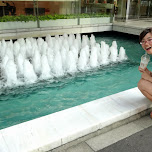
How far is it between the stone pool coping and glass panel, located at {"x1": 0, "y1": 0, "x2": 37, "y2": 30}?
960cm

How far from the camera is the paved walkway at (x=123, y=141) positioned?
2514 mm

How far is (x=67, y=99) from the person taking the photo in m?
4.91

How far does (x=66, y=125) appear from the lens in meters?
2.73

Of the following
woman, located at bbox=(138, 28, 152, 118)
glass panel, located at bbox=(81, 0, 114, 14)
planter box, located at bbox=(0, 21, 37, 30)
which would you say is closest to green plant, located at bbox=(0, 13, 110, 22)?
planter box, located at bbox=(0, 21, 37, 30)

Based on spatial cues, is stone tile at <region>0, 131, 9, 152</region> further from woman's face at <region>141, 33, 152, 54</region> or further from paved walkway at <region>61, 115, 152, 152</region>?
woman's face at <region>141, 33, 152, 54</region>

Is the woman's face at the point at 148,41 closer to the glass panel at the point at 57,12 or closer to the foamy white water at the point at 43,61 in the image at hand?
the foamy white water at the point at 43,61

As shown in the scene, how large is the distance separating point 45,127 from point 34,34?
992 centimetres

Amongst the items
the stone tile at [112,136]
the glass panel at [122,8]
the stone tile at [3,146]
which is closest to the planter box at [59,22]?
the glass panel at [122,8]

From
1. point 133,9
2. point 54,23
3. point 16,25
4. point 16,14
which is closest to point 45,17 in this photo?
point 54,23

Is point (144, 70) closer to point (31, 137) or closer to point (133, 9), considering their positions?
point (31, 137)

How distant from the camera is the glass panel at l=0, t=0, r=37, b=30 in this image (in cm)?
1097

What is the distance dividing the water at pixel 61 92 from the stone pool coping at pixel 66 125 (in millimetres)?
1391

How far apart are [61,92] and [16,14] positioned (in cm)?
795

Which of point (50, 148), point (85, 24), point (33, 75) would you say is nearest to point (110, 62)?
point (33, 75)
